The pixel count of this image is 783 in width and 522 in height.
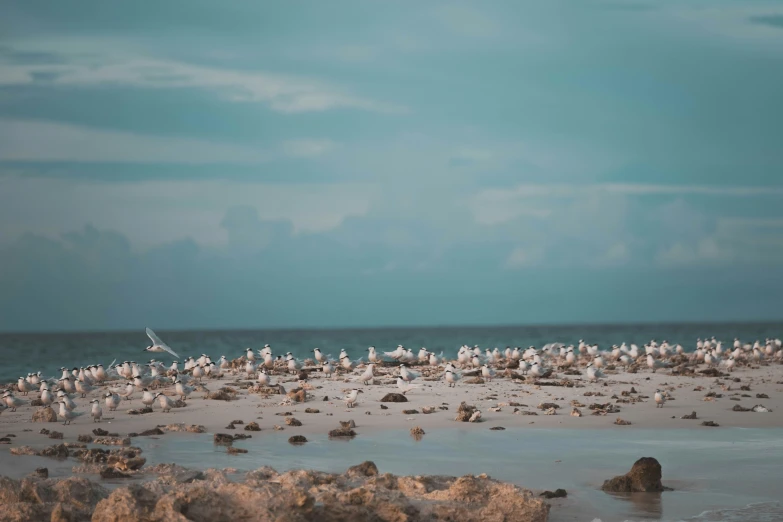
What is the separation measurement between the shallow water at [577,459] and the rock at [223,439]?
18 centimetres

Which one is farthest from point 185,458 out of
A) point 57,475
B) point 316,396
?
point 316,396

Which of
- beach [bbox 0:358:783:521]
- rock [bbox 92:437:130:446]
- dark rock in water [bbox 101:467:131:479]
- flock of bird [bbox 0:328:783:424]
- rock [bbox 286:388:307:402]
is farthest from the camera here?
Result: rock [bbox 286:388:307:402]

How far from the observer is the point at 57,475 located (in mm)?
11164

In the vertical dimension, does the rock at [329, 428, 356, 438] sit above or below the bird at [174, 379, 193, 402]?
below

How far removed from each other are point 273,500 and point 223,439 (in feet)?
21.4

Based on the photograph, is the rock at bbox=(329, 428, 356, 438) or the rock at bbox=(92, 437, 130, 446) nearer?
the rock at bbox=(92, 437, 130, 446)

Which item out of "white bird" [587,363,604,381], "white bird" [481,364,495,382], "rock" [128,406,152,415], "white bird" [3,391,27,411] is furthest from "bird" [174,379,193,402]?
"white bird" [587,363,604,381]

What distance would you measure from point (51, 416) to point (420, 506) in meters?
10.4

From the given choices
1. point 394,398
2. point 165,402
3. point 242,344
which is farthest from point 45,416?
point 242,344

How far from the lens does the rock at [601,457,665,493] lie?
10734mm

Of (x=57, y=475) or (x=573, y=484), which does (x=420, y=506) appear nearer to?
(x=573, y=484)

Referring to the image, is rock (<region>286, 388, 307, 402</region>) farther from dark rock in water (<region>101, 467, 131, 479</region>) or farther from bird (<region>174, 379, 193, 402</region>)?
dark rock in water (<region>101, 467, 131, 479</region>)

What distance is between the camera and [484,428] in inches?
628

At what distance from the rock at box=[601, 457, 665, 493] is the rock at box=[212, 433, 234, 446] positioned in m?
6.33
